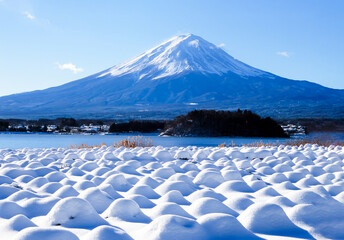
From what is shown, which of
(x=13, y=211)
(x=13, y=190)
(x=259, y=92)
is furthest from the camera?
Answer: (x=259, y=92)

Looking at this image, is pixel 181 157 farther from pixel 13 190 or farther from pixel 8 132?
pixel 8 132

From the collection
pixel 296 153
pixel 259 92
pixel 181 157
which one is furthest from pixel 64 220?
pixel 259 92

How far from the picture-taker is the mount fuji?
80.9 m

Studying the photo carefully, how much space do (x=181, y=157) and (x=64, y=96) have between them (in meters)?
98.1

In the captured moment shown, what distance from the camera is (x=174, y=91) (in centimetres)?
10494

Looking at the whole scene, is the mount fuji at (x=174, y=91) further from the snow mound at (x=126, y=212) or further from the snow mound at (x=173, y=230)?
the snow mound at (x=173, y=230)

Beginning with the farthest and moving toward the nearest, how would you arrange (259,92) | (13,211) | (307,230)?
1. (259,92)
2. (13,211)
3. (307,230)

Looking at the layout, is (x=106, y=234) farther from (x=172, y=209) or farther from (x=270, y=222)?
(x=270, y=222)

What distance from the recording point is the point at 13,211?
102 inches

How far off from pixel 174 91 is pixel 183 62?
1678cm

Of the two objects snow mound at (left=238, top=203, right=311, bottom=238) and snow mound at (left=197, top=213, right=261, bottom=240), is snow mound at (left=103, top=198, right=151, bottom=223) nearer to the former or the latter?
snow mound at (left=197, top=213, right=261, bottom=240)

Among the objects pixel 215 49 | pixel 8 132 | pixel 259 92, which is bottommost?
pixel 8 132

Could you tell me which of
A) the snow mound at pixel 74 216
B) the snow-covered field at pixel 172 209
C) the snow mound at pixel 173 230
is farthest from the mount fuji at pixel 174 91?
the snow mound at pixel 173 230

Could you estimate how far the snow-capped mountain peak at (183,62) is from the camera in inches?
4496
